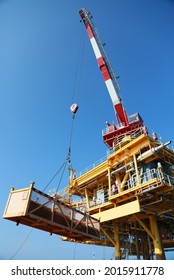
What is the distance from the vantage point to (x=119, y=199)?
1783 centimetres

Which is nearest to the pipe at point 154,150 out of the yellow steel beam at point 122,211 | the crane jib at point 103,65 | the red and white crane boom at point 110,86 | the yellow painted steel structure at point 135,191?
the yellow painted steel structure at point 135,191

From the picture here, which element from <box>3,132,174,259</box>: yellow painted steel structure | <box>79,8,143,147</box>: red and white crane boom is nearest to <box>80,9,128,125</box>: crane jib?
<box>79,8,143,147</box>: red and white crane boom

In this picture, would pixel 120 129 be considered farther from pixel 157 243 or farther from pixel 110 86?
pixel 157 243

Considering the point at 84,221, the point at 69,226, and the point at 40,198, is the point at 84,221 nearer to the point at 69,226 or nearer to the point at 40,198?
the point at 69,226

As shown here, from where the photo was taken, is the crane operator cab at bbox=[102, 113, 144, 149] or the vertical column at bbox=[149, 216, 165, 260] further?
the crane operator cab at bbox=[102, 113, 144, 149]

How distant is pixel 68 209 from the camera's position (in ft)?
38.9

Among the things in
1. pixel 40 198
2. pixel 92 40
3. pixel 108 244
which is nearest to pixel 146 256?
pixel 108 244

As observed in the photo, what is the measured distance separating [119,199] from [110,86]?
56.6ft

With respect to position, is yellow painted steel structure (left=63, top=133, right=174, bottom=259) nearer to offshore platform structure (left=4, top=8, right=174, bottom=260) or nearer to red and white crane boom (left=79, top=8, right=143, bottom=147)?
offshore platform structure (left=4, top=8, right=174, bottom=260)

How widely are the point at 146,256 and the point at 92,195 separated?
353 inches

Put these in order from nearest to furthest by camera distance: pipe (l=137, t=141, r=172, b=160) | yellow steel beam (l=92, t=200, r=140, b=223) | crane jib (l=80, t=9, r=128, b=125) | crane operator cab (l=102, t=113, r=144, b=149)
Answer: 1. pipe (l=137, t=141, r=172, b=160)
2. yellow steel beam (l=92, t=200, r=140, b=223)
3. crane operator cab (l=102, t=113, r=144, b=149)
4. crane jib (l=80, t=9, r=128, b=125)

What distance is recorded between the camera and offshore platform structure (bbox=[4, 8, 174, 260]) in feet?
34.3
